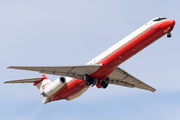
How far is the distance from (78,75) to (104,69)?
3.77 m

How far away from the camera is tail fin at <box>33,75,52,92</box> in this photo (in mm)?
46125

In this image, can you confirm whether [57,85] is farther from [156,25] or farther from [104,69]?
[156,25]

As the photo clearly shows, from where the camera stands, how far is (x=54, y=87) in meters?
42.3

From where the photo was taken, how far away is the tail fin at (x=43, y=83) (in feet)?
151

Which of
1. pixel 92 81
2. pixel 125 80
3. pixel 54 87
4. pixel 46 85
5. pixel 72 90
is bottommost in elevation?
pixel 72 90

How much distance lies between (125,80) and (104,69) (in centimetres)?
818

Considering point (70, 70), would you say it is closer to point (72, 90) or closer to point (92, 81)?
point (92, 81)

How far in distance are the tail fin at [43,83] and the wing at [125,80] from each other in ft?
31.7

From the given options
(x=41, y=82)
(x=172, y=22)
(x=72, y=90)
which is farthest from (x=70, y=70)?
(x=172, y=22)

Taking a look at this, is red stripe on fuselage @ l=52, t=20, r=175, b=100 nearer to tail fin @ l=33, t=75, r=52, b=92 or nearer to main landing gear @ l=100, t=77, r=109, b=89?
main landing gear @ l=100, t=77, r=109, b=89

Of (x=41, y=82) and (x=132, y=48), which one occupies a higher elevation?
(x=132, y=48)

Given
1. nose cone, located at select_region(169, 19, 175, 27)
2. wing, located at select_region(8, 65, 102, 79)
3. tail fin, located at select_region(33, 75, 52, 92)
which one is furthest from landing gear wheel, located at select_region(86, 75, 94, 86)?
nose cone, located at select_region(169, 19, 175, 27)

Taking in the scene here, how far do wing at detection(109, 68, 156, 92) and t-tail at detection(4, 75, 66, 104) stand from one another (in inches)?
279

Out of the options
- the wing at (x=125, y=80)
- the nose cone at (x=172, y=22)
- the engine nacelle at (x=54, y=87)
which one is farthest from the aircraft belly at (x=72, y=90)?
the nose cone at (x=172, y=22)
